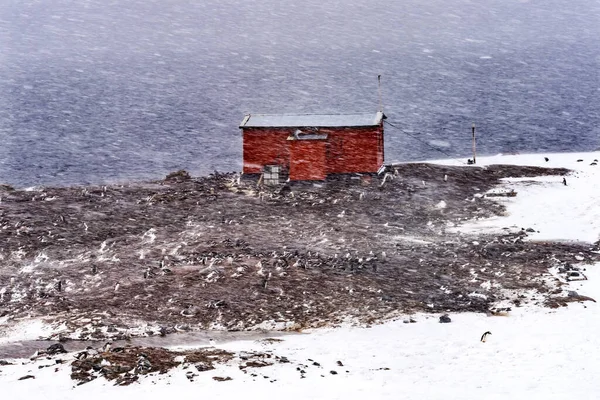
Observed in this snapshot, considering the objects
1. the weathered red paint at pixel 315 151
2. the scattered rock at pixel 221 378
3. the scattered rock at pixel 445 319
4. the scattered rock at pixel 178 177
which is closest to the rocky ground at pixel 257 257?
the weathered red paint at pixel 315 151

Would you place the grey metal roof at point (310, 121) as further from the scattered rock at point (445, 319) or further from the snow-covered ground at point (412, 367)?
the scattered rock at point (445, 319)

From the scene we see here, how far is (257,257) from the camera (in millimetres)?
32250

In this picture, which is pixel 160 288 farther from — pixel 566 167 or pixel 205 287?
pixel 566 167

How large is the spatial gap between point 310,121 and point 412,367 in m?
27.9

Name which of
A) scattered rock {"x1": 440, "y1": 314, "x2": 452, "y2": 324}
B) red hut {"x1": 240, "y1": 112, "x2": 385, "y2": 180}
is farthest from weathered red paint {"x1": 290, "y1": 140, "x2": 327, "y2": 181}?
scattered rock {"x1": 440, "y1": 314, "x2": 452, "y2": 324}

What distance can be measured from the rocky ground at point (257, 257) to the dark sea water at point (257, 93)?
75.9 feet

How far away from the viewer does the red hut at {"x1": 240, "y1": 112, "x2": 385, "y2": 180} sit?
151ft

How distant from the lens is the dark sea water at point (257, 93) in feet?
250

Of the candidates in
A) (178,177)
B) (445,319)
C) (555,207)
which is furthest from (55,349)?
(555,207)

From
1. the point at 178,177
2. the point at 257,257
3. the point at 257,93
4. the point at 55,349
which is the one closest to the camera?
the point at 55,349

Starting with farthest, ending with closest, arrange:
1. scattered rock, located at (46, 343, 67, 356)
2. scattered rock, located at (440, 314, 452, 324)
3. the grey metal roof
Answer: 1. the grey metal roof
2. scattered rock, located at (440, 314, 452, 324)
3. scattered rock, located at (46, 343, 67, 356)

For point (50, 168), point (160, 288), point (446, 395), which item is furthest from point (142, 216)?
point (50, 168)

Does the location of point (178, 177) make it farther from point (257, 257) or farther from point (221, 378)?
point (221, 378)

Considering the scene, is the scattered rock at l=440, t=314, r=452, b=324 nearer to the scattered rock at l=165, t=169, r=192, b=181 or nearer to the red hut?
the red hut
